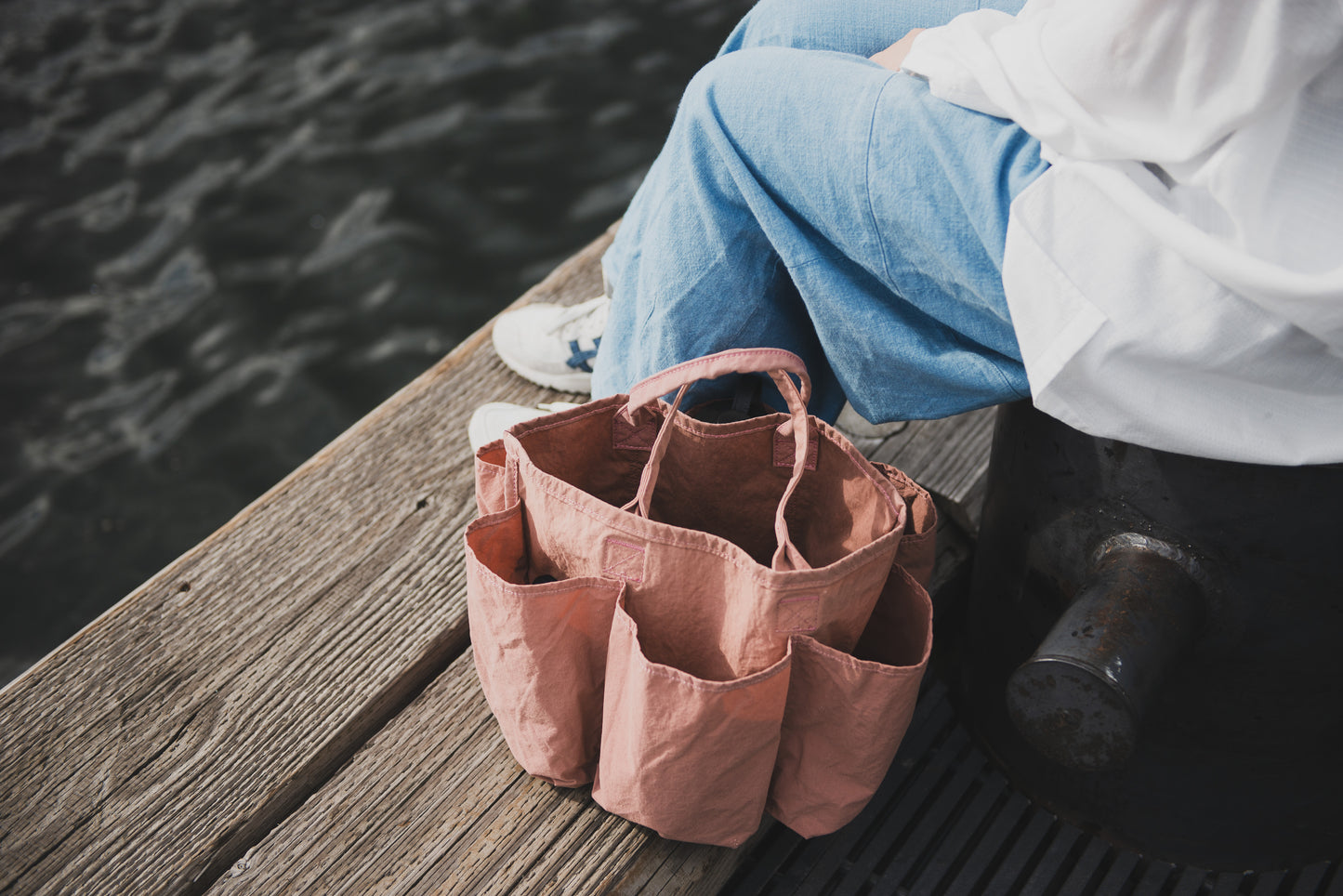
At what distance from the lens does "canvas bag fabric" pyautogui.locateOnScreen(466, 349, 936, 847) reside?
102cm

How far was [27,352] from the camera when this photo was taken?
9.53 ft

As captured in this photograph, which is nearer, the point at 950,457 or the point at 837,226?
the point at 837,226

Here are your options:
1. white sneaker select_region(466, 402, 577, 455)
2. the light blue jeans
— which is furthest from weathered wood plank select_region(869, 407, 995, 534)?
white sneaker select_region(466, 402, 577, 455)

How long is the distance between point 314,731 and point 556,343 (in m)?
0.77

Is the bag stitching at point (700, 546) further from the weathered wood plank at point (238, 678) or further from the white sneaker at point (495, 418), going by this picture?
the white sneaker at point (495, 418)

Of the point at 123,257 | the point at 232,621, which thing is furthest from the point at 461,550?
the point at 123,257

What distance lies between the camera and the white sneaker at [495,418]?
166 cm

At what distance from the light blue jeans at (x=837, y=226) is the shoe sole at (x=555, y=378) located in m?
0.37

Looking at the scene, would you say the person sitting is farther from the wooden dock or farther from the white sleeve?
the wooden dock

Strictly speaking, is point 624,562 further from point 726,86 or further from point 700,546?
point 726,86

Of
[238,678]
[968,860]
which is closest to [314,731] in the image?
[238,678]

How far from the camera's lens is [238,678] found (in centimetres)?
138

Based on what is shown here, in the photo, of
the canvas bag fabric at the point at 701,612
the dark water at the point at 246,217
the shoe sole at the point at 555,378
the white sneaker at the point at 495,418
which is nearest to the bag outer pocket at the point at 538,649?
the canvas bag fabric at the point at 701,612

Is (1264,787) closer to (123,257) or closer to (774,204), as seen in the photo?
(774,204)
